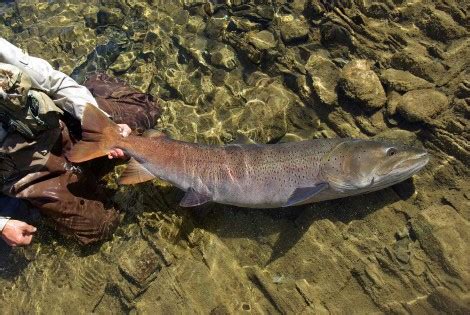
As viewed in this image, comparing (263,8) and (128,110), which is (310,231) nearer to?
(128,110)

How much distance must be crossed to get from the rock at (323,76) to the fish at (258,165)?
0.87 metres

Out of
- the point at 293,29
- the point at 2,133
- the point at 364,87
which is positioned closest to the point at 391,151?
the point at 364,87

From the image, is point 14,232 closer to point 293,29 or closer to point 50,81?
point 50,81

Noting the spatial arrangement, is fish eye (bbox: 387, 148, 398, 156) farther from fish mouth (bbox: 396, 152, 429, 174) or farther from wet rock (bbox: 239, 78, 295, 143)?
wet rock (bbox: 239, 78, 295, 143)

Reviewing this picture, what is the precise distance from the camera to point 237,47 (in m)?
6.11

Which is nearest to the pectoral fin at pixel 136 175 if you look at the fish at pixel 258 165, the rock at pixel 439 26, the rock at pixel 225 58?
the fish at pixel 258 165

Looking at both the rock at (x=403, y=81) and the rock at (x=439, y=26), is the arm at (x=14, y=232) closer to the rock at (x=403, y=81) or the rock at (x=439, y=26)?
the rock at (x=403, y=81)

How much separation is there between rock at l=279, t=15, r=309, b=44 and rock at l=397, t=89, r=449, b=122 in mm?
1887

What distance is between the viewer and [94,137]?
14.4 ft

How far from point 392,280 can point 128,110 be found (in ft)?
12.7

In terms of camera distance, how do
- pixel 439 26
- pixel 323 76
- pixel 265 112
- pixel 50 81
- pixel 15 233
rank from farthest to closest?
1. pixel 265 112
2. pixel 323 76
3. pixel 439 26
4. pixel 15 233
5. pixel 50 81

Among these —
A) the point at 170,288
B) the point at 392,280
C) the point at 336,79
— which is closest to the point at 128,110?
the point at 170,288

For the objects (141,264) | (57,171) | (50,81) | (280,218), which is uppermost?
(50,81)

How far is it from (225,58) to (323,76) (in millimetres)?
1636
